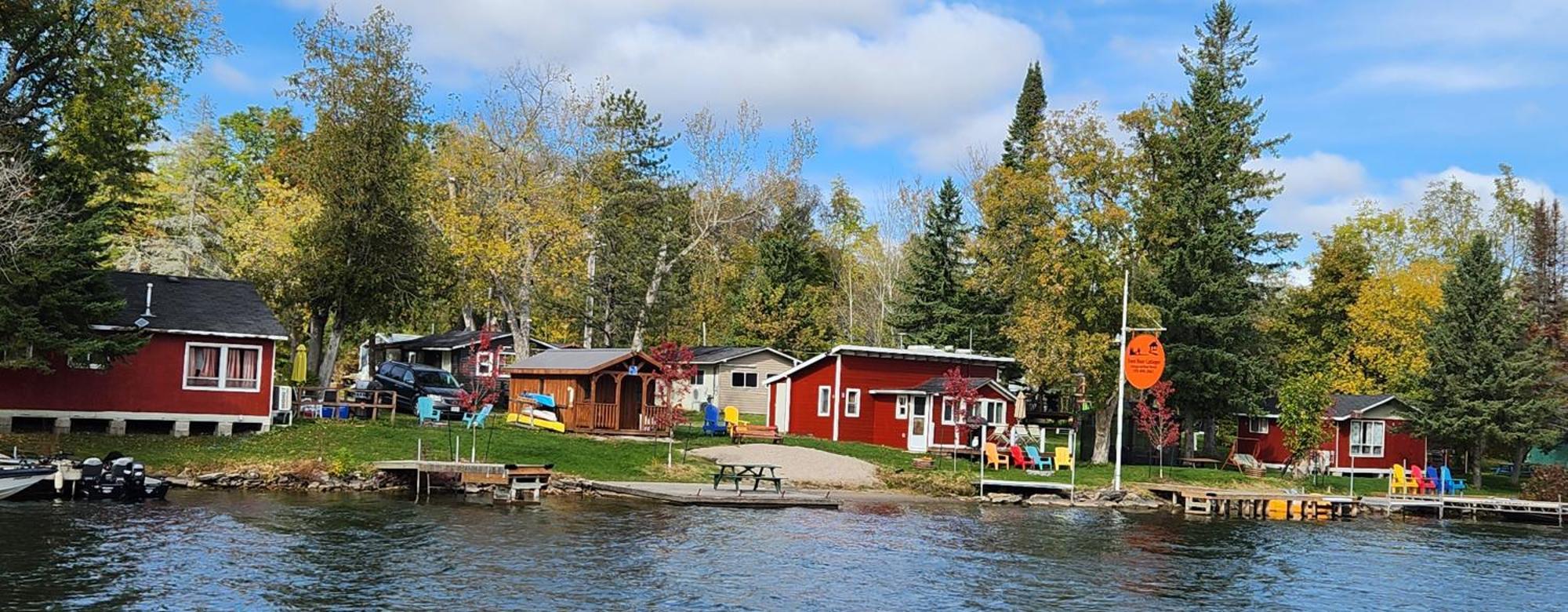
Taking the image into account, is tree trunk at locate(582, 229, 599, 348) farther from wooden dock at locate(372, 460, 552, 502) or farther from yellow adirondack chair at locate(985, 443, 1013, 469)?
wooden dock at locate(372, 460, 552, 502)

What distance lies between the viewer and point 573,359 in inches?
1720

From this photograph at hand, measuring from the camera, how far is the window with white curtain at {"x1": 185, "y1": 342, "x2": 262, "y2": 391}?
116 ft

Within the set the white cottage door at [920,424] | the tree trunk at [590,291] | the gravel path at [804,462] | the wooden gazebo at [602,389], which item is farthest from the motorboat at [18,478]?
the tree trunk at [590,291]

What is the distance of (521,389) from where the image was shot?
45.6 meters

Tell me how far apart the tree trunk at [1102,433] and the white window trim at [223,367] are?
1128 inches

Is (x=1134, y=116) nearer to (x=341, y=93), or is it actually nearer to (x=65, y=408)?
(x=341, y=93)

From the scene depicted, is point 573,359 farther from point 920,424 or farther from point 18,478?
point 18,478

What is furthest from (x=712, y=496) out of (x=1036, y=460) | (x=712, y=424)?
(x=1036, y=460)

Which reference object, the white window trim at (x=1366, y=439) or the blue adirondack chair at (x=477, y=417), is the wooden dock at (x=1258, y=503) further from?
the blue adirondack chair at (x=477, y=417)

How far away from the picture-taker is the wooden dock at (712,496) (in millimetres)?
32500

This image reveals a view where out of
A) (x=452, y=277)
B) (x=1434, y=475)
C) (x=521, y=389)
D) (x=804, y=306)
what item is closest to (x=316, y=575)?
(x=521, y=389)

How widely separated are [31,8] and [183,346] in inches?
371

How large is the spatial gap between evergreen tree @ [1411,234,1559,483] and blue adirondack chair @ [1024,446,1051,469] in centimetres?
1672

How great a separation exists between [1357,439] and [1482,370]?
17.6ft
